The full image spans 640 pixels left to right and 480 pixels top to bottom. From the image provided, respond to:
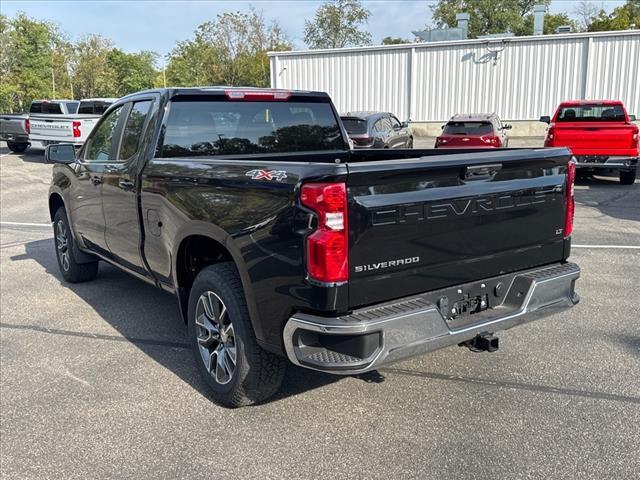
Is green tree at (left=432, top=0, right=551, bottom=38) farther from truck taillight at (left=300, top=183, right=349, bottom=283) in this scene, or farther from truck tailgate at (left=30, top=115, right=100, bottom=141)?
truck taillight at (left=300, top=183, right=349, bottom=283)

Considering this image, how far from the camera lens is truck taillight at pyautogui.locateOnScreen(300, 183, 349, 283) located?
284 cm

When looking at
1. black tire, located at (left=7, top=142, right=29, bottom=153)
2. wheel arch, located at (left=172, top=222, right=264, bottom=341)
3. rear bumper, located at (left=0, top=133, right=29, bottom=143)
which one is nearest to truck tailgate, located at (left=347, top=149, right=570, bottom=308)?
wheel arch, located at (left=172, top=222, right=264, bottom=341)

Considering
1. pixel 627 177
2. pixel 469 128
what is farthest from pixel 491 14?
pixel 627 177

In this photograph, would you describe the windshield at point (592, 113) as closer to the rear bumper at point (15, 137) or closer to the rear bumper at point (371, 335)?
the rear bumper at point (371, 335)

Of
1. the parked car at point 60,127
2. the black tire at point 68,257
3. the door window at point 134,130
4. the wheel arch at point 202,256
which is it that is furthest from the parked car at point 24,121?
the wheel arch at point 202,256

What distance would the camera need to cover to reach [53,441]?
3410 millimetres

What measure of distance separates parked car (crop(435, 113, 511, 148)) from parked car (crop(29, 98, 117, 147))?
10569 millimetres

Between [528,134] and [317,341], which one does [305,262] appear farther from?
[528,134]

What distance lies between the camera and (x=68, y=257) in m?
6.57

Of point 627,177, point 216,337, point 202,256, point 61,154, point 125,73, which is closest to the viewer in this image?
point 216,337

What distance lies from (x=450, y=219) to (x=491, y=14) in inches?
2663

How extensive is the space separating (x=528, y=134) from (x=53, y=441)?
25.2 m

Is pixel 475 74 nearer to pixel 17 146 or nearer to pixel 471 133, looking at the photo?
pixel 471 133

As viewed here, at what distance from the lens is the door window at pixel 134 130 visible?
4.67m
